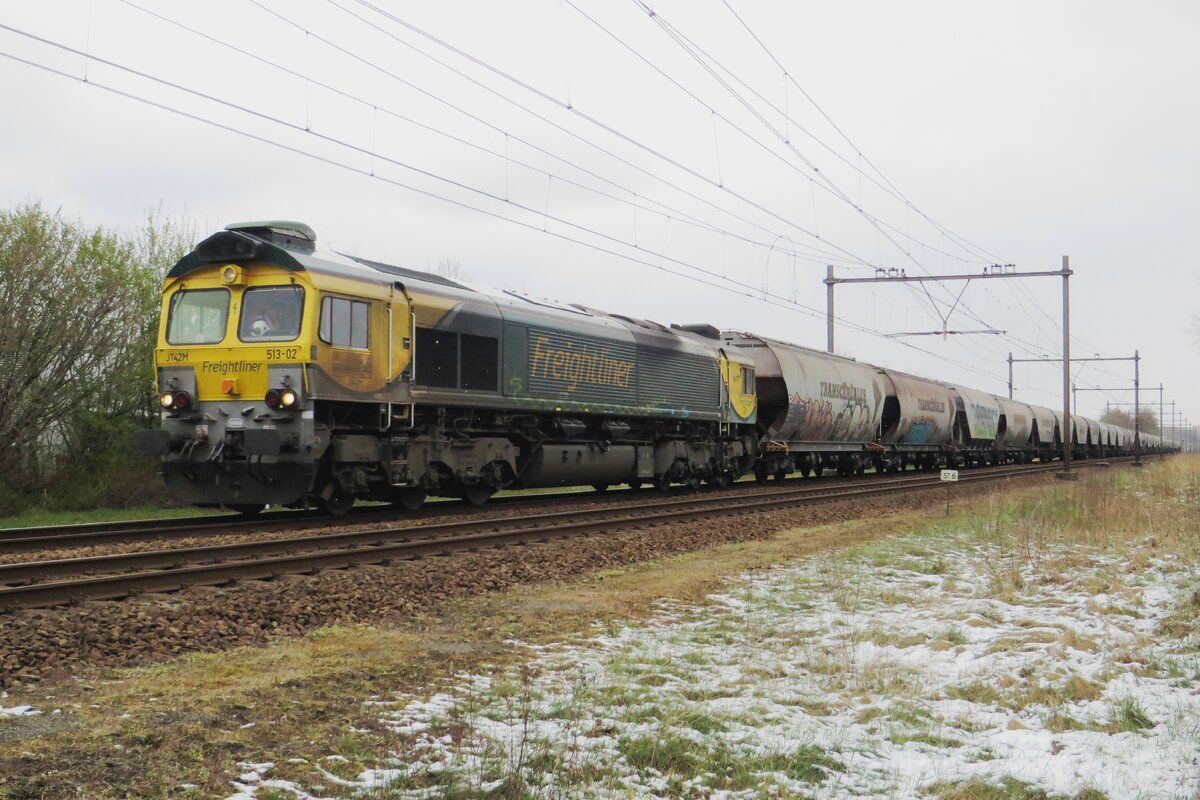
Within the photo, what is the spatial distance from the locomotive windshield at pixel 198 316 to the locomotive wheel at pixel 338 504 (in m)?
2.66

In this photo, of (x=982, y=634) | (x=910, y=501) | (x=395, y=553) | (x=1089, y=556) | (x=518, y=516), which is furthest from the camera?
(x=910, y=501)

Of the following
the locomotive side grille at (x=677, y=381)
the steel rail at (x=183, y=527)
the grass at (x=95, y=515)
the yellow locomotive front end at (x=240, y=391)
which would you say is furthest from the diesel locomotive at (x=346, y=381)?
the grass at (x=95, y=515)

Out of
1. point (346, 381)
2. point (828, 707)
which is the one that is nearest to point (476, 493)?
point (346, 381)

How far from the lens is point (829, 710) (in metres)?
5.90

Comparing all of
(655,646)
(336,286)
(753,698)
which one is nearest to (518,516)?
(336,286)

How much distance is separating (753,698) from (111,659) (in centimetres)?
400

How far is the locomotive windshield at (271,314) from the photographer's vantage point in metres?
13.0

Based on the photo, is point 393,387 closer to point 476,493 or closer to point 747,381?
point 476,493

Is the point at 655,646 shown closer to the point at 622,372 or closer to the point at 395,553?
the point at 395,553

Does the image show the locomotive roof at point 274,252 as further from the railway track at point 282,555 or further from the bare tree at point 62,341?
the bare tree at point 62,341

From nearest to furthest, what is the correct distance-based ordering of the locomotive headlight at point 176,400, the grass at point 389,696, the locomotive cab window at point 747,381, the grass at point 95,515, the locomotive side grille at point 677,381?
1. the grass at point 389,696
2. the locomotive headlight at point 176,400
3. the grass at point 95,515
4. the locomotive side grille at point 677,381
5. the locomotive cab window at point 747,381

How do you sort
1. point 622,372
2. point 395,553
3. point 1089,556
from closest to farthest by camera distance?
point 395,553 → point 1089,556 → point 622,372

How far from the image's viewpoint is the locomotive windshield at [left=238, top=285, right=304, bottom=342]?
1303cm

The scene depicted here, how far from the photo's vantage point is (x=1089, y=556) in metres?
12.1
